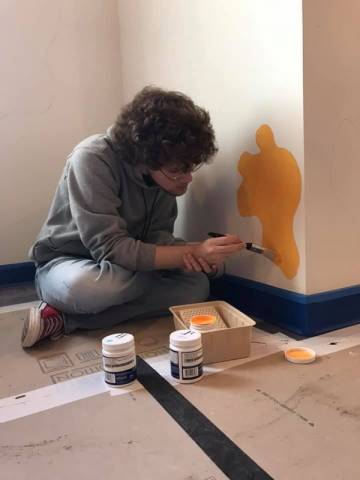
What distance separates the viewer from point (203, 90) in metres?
1.19

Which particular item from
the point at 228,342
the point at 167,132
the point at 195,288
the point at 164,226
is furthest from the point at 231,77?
the point at 228,342

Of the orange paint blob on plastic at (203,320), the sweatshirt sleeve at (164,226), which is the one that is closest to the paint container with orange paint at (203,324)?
the orange paint blob on plastic at (203,320)

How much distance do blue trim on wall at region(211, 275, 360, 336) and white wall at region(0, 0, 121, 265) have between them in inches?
33.5

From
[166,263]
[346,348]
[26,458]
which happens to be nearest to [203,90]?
[166,263]

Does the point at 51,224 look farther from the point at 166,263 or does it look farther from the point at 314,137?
the point at 314,137

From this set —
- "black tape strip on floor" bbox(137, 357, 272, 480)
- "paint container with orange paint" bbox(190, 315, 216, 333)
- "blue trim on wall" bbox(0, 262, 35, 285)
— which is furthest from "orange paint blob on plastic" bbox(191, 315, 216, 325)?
"blue trim on wall" bbox(0, 262, 35, 285)

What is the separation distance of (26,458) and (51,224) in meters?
0.69

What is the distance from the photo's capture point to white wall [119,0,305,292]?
93 centimetres

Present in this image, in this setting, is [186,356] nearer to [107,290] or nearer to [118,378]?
[118,378]

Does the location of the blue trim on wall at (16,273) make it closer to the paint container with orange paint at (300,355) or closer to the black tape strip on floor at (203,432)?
the black tape strip on floor at (203,432)

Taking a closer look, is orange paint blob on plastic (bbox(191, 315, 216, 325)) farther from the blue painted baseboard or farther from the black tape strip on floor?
the blue painted baseboard

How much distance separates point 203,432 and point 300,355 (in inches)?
11.7

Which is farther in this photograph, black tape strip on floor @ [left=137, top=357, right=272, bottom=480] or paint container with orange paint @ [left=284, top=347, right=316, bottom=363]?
paint container with orange paint @ [left=284, top=347, right=316, bottom=363]

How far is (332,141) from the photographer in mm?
951
